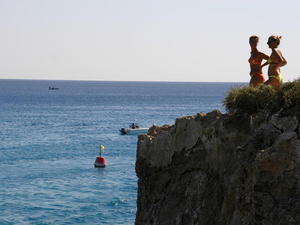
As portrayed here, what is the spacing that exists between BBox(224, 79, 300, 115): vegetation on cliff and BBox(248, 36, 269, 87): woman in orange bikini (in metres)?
1.19

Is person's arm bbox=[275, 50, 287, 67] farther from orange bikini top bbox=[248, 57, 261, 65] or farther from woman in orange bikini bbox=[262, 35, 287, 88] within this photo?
orange bikini top bbox=[248, 57, 261, 65]

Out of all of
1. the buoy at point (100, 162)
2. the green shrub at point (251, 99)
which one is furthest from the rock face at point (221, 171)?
the buoy at point (100, 162)

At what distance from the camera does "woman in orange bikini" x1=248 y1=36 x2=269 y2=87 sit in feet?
A: 46.4

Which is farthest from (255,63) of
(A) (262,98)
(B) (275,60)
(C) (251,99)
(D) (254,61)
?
(A) (262,98)

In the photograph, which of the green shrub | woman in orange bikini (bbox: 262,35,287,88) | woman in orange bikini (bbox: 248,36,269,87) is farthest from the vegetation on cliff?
woman in orange bikini (bbox: 248,36,269,87)

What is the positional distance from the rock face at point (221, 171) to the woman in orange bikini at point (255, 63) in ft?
4.76

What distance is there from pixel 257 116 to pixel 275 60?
183cm

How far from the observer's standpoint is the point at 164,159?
14609 mm

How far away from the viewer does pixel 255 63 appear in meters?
14.3

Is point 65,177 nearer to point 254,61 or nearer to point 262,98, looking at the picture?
point 254,61

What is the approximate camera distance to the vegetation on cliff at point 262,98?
38.9ft

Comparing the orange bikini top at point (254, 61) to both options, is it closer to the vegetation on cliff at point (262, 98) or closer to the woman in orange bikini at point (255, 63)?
the woman in orange bikini at point (255, 63)

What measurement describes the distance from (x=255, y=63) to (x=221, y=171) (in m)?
3.27

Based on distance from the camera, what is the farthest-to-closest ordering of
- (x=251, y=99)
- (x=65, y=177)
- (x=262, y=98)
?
(x=65, y=177), (x=251, y=99), (x=262, y=98)
